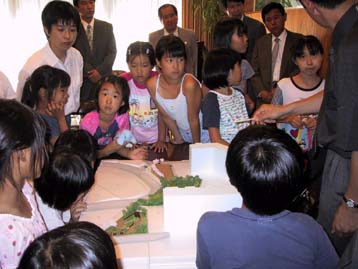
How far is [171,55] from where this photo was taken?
2473 millimetres

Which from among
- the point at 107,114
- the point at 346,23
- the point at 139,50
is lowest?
the point at 107,114

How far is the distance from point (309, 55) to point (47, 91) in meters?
1.54

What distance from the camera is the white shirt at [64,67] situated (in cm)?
251

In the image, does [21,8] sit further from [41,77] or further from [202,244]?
[202,244]

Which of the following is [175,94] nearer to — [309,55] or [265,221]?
[309,55]

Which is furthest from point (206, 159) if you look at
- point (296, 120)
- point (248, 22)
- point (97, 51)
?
point (97, 51)

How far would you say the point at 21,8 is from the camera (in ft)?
17.9

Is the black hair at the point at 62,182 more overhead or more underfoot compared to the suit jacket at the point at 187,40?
more underfoot

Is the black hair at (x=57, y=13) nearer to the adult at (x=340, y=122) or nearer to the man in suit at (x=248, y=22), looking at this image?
the adult at (x=340, y=122)

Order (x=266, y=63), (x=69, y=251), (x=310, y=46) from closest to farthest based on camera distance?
(x=69, y=251)
(x=310, y=46)
(x=266, y=63)

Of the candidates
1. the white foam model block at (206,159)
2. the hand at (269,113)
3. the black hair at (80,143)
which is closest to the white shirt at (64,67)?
the black hair at (80,143)

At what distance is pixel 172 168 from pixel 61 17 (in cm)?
124

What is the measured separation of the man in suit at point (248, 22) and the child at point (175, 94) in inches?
63.0

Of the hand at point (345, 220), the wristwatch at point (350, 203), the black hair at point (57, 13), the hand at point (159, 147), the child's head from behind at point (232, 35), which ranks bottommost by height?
the hand at point (345, 220)
